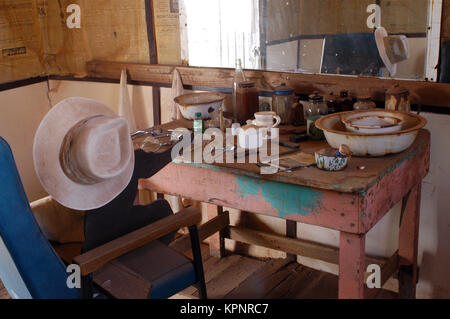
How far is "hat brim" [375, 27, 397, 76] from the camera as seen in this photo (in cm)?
246

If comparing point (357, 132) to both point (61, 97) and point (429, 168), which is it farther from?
point (61, 97)

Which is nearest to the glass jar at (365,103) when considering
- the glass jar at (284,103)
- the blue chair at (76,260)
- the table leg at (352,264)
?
the glass jar at (284,103)

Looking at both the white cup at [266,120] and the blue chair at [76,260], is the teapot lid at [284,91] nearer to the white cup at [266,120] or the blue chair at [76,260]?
the white cup at [266,120]

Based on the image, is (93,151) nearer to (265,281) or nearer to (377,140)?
(377,140)

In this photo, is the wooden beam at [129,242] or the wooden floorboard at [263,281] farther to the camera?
the wooden floorboard at [263,281]

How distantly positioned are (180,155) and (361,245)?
87 cm

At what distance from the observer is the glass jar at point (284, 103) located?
2574 millimetres

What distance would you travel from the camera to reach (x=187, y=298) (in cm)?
278

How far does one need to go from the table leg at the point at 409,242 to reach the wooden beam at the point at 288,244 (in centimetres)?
13

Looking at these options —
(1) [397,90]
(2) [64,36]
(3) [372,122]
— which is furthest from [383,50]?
(2) [64,36]

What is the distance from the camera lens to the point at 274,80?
2826 millimetres

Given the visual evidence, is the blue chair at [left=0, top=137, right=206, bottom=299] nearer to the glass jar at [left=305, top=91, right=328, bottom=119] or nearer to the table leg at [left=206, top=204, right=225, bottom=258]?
the glass jar at [left=305, top=91, right=328, bottom=119]

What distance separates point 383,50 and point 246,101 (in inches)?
27.8

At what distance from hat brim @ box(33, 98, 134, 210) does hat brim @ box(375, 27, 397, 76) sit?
1.37 m
